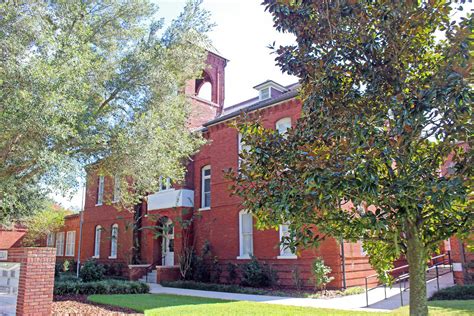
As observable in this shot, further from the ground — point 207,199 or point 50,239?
point 207,199

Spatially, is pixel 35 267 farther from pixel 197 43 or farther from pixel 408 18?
pixel 197 43

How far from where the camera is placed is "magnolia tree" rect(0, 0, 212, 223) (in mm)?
8773

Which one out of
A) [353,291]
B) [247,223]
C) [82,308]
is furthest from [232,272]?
[82,308]

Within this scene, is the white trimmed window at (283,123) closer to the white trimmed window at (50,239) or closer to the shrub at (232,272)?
the shrub at (232,272)

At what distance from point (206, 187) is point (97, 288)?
807cm

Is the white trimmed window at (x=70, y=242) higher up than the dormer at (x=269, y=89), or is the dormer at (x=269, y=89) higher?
the dormer at (x=269, y=89)

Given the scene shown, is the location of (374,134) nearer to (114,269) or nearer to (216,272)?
(216,272)

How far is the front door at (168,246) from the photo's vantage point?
71.6ft

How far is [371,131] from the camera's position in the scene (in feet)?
13.4

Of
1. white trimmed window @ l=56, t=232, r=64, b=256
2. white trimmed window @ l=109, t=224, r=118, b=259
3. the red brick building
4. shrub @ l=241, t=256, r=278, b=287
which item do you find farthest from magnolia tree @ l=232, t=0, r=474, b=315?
white trimmed window @ l=56, t=232, r=64, b=256

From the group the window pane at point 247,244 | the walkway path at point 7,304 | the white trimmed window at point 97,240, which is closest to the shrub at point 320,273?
the window pane at point 247,244

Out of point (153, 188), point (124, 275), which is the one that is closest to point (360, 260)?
point (153, 188)

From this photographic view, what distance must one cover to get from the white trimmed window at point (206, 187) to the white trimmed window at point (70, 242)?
16.2m

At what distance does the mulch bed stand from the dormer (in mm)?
12873
